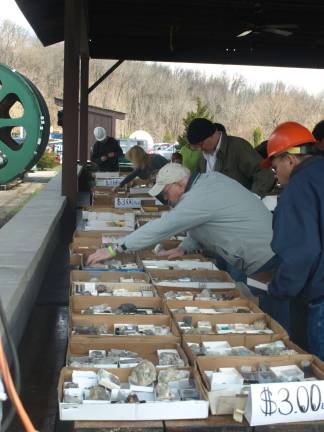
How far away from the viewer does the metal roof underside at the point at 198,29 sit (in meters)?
9.05

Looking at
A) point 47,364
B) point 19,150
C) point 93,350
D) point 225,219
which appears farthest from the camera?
point 225,219

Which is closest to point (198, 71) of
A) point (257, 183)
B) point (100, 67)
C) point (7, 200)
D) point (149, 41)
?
point (100, 67)

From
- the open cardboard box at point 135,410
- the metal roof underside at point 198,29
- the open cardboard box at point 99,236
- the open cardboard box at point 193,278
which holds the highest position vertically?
the metal roof underside at point 198,29

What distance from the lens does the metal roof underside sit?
9055 mm

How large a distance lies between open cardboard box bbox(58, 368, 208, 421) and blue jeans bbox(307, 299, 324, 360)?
100 centimetres

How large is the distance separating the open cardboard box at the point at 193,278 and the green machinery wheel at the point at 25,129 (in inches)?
66.5

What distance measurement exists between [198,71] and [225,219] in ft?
207

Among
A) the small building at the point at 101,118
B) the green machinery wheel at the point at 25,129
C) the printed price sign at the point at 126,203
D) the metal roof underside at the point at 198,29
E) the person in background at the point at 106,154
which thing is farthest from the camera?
the small building at the point at 101,118

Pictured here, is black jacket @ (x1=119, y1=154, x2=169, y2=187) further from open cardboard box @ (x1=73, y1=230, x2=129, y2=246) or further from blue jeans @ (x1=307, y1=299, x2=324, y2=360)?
blue jeans @ (x1=307, y1=299, x2=324, y2=360)

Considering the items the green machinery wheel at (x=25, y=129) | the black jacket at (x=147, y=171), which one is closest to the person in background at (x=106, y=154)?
the black jacket at (x=147, y=171)

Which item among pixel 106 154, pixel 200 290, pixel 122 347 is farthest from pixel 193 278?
pixel 106 154

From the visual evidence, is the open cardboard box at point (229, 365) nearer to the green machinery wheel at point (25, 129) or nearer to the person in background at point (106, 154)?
the green machinery wheel at point (25, 129)

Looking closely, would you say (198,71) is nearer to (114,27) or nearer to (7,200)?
(7,200)

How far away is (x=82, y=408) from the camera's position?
6.01 ft
